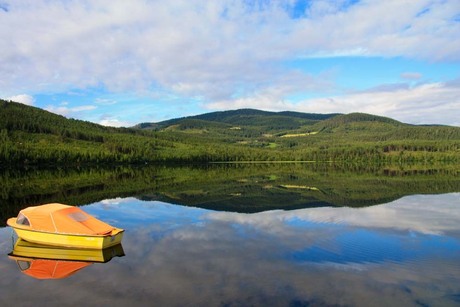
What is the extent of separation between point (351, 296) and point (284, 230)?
1472cm

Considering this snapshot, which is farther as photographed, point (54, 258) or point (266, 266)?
point (54, 258)

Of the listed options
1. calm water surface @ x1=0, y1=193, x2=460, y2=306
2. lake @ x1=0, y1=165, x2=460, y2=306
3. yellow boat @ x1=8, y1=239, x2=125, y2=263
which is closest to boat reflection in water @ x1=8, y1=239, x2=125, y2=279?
yellow boat @ x1=8, y1=239, x2=125, y2=263

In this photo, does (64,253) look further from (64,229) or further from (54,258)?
(64,229)

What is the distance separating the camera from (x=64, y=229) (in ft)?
81.9

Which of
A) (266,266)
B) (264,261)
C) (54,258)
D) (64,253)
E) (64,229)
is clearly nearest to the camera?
(266,266)

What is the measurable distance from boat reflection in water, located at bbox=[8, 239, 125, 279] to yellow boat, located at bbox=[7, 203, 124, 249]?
369 mm

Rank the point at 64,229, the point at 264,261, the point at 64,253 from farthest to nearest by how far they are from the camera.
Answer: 1. the point at 64,229
2. the point at 64,253
3. the point at 264,261

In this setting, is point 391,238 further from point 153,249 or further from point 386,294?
point 153,249

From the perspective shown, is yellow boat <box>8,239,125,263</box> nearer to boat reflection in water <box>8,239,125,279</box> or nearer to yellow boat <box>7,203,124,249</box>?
boat reflection in water <box>8,239,125,279</box>

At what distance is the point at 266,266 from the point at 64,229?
42.8ft

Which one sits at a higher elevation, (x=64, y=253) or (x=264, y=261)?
(x=64, y=253)

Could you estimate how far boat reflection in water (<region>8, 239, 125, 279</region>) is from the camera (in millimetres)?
21172

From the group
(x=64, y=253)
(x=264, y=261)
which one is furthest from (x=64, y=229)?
(x=264, y=261)

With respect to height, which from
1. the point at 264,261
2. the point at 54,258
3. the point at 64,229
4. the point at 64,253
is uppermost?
the point at 64,229
